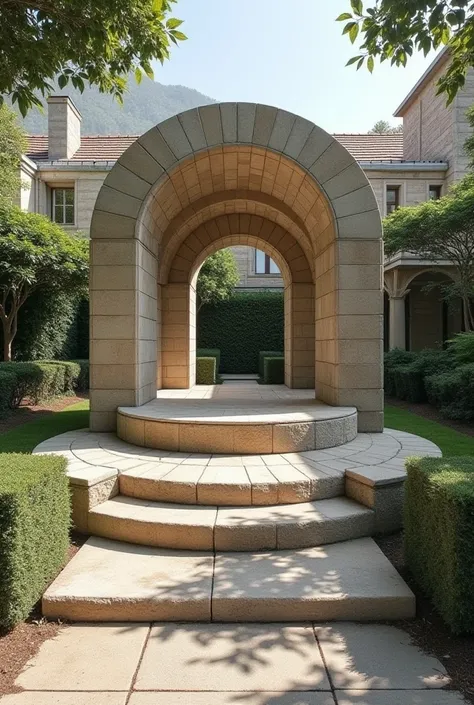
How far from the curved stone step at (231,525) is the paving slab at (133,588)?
174 millimetres

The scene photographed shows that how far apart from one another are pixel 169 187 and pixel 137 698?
698 centimetres

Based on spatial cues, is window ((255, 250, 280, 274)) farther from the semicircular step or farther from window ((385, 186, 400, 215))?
the semicircular step

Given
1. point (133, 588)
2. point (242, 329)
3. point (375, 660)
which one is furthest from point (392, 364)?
point (133, 588)

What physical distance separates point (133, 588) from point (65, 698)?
0.93 m

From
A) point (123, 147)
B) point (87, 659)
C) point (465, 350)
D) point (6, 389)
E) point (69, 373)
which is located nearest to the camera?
point (87, 659)

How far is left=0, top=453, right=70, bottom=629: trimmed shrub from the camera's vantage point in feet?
10.4

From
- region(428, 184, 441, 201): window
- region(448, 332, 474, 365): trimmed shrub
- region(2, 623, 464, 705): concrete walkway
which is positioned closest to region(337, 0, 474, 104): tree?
region(2, 623, 464, 705): concrete walkway

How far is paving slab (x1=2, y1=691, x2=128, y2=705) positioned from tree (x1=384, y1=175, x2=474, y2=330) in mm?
14705

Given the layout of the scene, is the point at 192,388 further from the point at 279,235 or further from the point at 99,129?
the point at 99,129

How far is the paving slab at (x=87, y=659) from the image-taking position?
8.95ft

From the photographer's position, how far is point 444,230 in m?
14.6

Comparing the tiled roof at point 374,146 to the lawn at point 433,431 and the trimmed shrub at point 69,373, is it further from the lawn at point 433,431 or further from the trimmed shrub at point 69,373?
the trimmed shrub at point 69,373

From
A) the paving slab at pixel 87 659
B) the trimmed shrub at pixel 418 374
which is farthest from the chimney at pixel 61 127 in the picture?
the paving slab at pixel 87 659

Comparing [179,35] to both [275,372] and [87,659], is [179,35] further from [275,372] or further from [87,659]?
[275,372]
